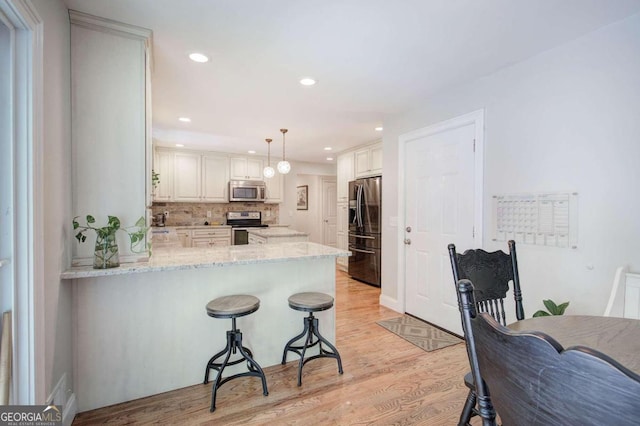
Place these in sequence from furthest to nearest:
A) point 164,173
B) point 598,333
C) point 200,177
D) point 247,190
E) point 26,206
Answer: point 247,190 → point 200,177 → point 164,173 → point 26,206 → point 598,333

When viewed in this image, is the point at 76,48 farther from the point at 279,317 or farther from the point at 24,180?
the point at 279,317

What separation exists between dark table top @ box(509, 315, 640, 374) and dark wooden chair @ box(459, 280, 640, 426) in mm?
617

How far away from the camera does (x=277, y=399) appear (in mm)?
1941

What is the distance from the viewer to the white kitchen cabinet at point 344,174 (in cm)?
557

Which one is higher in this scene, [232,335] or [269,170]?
[269,170]

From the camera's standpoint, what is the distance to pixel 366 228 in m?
4.77

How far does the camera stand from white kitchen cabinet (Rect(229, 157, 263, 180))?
20.4 feet

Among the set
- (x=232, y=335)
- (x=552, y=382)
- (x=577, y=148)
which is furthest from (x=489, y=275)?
(x=232, y=335)

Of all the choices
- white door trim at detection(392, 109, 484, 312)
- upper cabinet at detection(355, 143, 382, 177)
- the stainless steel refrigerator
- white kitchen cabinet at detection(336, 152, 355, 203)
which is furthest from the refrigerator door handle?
white door trim at detection(392, 109, 484, 312)

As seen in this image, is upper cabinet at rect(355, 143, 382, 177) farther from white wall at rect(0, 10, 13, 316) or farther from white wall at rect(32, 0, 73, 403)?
white wall at rect(0, 10, 13, 316)

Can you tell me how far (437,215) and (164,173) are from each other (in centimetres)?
492

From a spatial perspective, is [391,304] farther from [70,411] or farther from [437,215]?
[70,411]

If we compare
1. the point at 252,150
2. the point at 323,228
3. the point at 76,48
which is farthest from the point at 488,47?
the point at 323,228

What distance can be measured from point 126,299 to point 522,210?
294cm
